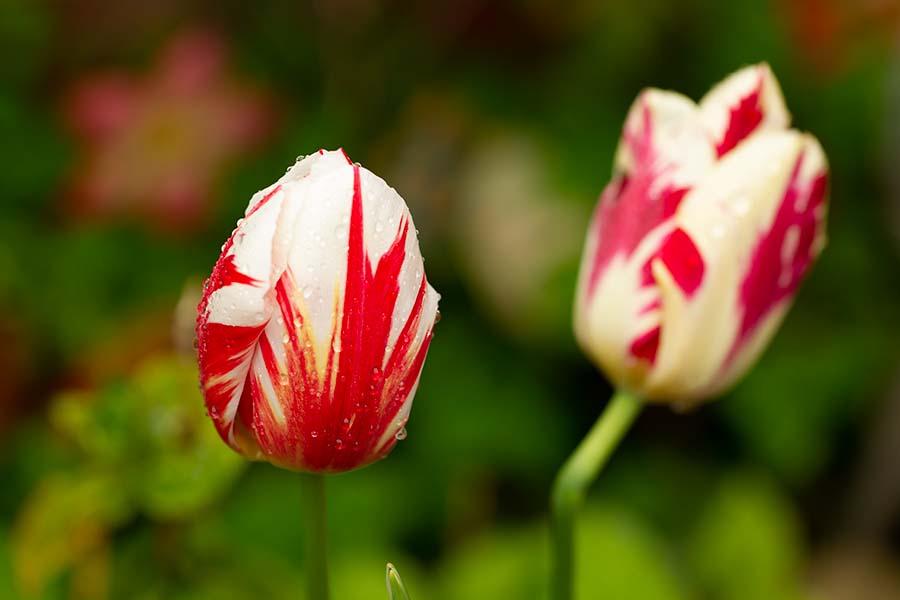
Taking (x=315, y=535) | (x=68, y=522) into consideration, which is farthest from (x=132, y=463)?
(x=315, y=535)

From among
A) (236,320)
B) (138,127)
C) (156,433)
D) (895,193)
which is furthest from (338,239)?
(895,193)

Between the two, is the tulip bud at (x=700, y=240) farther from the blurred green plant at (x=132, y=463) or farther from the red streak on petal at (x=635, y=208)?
the blurred green plant at (x=132, y=463)

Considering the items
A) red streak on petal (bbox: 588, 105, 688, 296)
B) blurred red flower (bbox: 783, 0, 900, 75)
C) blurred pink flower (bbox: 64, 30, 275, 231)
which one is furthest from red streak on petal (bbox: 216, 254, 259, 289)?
blurred red flower (bbox: 783, 0, 900, 75)

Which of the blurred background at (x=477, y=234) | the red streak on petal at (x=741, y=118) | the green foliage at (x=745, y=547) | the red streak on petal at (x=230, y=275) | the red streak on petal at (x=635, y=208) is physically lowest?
the green foliage at (x=745, y=547)

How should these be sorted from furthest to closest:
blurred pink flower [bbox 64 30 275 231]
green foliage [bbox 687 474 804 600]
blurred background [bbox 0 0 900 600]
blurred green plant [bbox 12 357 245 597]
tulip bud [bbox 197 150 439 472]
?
blurred pink flower [bbox 64 30 275 231], blurred background [bbox 0 0 900 600], green foliage [bbox 687 474 804 600], blurred green plant [bbox 12 357 245 597], tulip bud [bbox 197 150 439 472]

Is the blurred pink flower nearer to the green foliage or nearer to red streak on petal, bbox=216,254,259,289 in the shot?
the green foliage

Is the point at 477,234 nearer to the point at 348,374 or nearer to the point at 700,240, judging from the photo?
the point at 700,240

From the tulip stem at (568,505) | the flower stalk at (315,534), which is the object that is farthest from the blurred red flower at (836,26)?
the flower stalk at (315,534)
